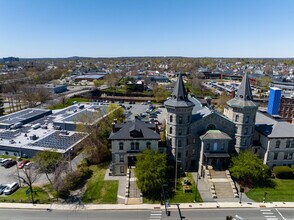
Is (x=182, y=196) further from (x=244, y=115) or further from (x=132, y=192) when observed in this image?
(x=244, y=115)

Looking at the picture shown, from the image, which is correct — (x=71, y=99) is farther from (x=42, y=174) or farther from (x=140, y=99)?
(x=42, y=174)

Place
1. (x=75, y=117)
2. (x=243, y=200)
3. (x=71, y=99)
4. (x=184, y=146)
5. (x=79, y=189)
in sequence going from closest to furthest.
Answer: (x=243, y=200)
(x=79, y=189)
(x=184, y=146)
(x=75, y=117)
(x=71, y=99)

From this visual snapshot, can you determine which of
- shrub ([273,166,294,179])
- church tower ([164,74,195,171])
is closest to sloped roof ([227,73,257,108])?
church tower ([164,74,195,171])

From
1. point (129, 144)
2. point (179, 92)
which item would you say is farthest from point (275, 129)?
point (129, 144)

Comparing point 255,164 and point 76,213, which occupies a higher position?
point 255,164

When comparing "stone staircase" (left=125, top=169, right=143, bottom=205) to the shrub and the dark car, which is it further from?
the shrub

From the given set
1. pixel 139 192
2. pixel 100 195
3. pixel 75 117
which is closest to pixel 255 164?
pixel 139 192
